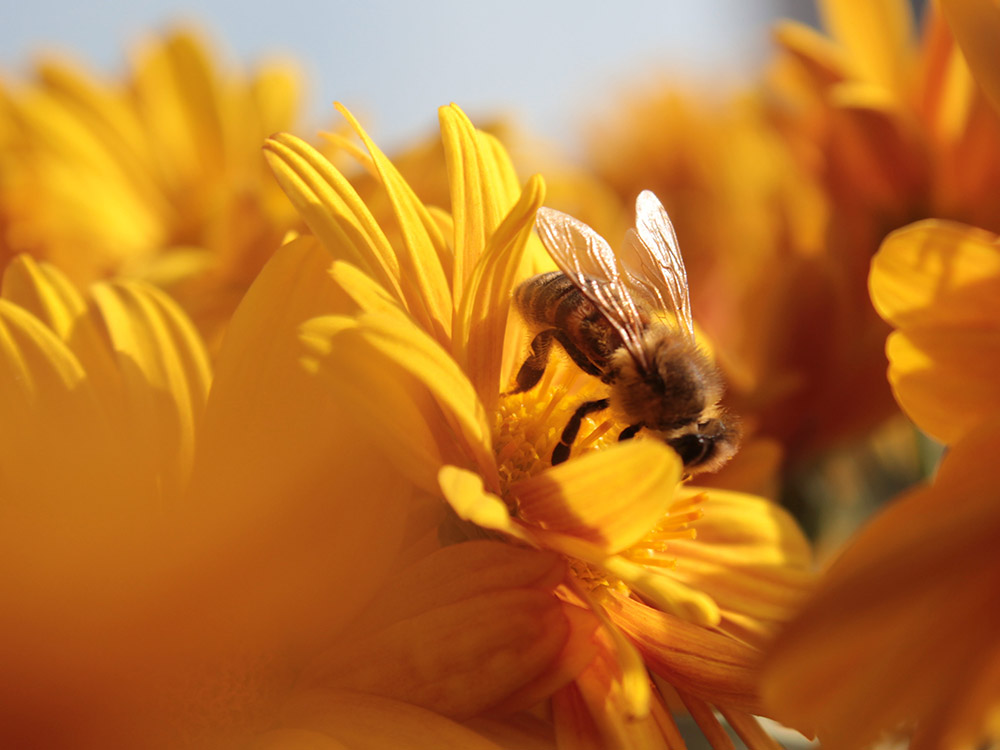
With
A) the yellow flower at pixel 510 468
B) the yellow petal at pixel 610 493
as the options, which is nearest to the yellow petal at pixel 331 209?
the yellow flower at pixel 510 468

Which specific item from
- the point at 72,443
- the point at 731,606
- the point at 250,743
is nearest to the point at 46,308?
the point at 72,443

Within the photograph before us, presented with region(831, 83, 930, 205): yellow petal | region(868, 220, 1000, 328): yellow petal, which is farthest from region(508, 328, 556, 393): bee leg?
region(831, 83, 930, 205): yellow petal

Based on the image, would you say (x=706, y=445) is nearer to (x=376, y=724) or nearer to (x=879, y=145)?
(x=376, y=724)

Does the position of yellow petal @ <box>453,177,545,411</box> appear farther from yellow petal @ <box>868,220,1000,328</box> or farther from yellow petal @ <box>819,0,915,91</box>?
yellow petal @ <box>819,0,915,91</box>

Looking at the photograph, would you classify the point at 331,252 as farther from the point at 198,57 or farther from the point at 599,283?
the point at 198,57

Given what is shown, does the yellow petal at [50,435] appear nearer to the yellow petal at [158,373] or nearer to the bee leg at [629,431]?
the yellow petal at [158,373]

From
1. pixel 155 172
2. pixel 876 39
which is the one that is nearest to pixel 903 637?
pixel 876 39
